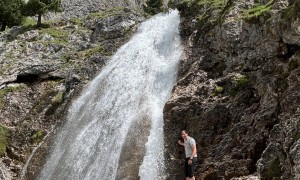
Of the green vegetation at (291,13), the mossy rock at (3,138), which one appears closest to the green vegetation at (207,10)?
the green vegetation at (291,13)

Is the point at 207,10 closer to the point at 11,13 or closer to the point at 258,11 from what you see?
the point at 258,11

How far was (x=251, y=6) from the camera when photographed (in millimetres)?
23047

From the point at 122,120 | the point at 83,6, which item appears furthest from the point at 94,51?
the point at 83,6

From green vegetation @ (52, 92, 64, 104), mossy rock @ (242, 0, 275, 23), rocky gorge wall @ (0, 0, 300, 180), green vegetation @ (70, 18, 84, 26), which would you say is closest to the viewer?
rocky gorge wall @ (0, 0, 300, 180)

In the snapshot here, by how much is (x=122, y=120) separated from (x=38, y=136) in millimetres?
7133

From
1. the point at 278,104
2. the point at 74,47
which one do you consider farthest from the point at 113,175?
the point at 74,47

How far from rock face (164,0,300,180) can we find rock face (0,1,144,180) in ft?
32.1

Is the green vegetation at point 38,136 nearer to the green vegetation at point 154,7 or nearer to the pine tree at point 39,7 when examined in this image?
the pine tree at point 39,7

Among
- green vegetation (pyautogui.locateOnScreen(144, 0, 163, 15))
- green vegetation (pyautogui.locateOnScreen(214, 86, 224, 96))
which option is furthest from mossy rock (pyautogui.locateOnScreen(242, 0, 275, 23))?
green vegetation (pyautogui.locateOnScreen(144, 0, 163, 15))

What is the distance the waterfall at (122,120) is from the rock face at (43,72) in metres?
1.49

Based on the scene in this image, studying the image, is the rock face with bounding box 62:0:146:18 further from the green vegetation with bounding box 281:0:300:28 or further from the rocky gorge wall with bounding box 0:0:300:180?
the green vegetation with bounding box 281:0:300:28

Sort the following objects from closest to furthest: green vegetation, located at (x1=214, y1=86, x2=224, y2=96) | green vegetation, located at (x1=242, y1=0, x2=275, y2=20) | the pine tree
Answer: green vegetation, located at (x1=214, y1=86, x2=224, y2=96) → green vegetation, located at (x1=242, y1=0, x2=275, y2=20) → the pine tree

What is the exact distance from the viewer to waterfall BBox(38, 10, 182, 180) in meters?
20.0

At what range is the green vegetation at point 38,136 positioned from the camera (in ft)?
88.0
